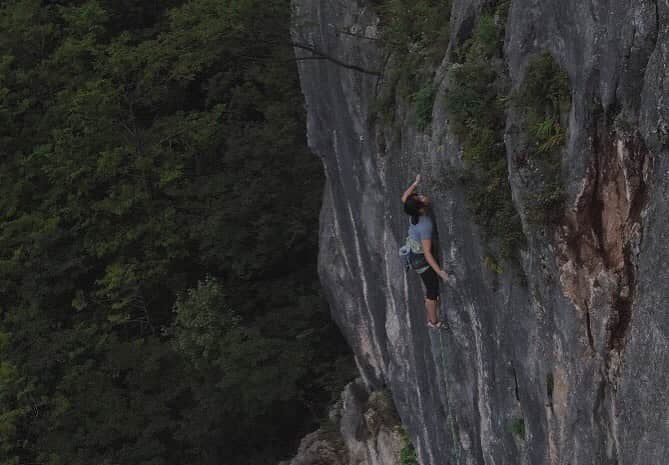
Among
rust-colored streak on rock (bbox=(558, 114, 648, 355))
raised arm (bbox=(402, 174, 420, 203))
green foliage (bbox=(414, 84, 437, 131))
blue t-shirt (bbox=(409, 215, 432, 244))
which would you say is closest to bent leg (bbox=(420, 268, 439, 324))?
blue t-shirt (bbox=(409, 215, 432, 244))

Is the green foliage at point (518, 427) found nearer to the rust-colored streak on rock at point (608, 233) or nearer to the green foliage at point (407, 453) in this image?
the rust-colored streak on rock at point (608, 233)

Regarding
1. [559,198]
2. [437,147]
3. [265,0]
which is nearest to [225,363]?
[265,0]

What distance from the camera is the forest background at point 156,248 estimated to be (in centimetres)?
1844

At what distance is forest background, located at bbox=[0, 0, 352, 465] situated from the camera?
726 inches

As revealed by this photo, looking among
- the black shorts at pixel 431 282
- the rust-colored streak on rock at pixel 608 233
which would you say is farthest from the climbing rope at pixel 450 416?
the rust-colored streak on rock at pixel 608 233

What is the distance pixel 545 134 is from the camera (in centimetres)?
552

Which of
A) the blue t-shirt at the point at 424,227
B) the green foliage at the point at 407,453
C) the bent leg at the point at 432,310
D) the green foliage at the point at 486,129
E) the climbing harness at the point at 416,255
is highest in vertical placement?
the green foliage at the point at 486,129

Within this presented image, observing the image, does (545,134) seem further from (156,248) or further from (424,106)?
(156,248)

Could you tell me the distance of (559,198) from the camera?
5320mm

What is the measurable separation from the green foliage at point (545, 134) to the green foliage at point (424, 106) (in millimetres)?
2190

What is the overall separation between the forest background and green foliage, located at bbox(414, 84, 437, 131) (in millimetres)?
9236

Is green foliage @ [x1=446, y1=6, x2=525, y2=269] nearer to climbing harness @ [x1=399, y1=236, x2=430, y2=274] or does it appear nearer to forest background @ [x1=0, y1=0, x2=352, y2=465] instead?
climbing harness @ [x1=399, y1=236, x2=430, y2=274]

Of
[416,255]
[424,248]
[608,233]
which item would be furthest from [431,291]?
[608,233]

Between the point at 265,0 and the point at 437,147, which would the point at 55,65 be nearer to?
the point at 265,0
